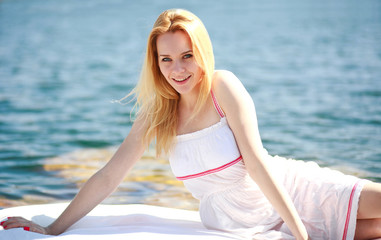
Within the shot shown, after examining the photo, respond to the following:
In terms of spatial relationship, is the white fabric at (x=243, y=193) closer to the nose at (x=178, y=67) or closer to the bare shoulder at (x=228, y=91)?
the bare shoulder at (x=228, y=91)

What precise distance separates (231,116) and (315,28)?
15.8 meters

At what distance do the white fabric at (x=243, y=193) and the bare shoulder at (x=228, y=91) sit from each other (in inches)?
3.6

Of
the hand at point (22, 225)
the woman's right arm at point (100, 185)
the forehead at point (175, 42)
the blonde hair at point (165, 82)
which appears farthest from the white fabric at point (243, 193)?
the hand at point (22, 225)

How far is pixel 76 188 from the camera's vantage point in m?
4.43

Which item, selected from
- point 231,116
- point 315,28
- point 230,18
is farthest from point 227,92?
point 230,18

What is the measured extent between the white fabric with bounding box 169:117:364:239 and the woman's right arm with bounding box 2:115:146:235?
235 mm

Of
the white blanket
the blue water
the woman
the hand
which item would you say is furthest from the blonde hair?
the blue water

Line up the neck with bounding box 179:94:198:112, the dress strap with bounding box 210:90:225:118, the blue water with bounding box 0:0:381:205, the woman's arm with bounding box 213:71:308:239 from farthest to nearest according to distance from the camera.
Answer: the blue water with bounding box 0:0:381:205, the neck with bounding box 179:94:198:112, the dress strap with bounding box 210:90:225:118, the woman's arm with bounding box 213:71:308:239

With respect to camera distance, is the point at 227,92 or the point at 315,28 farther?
the point at 315,28

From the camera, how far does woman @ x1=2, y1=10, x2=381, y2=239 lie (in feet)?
7.68

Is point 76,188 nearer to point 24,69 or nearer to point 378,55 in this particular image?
point 24,69

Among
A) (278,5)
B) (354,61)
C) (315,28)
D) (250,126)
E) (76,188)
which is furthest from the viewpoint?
(278,5)

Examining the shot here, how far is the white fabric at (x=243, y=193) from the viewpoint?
240cm

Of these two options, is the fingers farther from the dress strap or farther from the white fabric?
the dress strap
